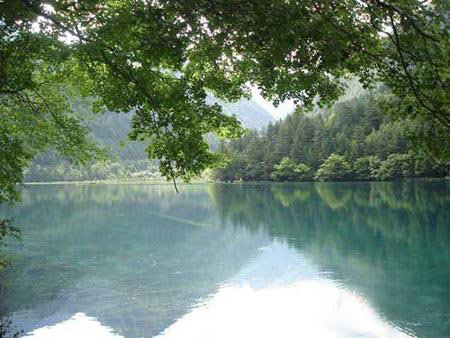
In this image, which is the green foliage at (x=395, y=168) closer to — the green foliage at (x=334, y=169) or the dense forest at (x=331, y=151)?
the dense forest at (x=331, y=151)

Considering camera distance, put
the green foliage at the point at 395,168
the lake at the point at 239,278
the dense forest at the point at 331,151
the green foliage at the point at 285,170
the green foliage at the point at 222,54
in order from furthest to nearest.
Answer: the green foliage at the point at 285,170 → the dense forest at the point at 331,151 → the green foliage at the point at 395,168 → the lake at the point at 239,278 → the green foliage at the point at 222,54

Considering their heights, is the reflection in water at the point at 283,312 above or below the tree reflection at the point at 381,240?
below

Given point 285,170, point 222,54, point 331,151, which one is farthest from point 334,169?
point 222,54

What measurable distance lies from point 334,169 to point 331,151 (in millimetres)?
8375

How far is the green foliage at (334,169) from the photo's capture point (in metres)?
112

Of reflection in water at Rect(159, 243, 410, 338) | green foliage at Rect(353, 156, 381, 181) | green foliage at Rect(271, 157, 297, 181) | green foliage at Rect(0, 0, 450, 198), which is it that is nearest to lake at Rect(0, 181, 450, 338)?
reflection in water at Rect(159, 243, 410, 338)

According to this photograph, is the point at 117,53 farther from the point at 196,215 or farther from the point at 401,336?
the point at 196,215

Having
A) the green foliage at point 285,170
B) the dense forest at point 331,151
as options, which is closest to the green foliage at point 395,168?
the dense forest at point 331,151

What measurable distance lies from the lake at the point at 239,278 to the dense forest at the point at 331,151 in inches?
2150

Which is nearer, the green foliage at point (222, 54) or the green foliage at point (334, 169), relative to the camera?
the green foliage at point (222, 54)

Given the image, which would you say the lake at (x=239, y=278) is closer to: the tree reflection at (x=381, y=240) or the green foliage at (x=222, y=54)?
the tree reflection at (x=381, y=240)

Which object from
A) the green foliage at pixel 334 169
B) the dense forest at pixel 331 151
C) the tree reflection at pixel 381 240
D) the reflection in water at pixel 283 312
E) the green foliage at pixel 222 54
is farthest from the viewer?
the green foliage at pixel 334 169

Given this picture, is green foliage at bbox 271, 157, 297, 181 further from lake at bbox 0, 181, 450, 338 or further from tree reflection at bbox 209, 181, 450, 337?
lake at bbox 0, 181, 450, 338

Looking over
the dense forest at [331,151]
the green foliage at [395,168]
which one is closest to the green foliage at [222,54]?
the dense forest at [331,151]
